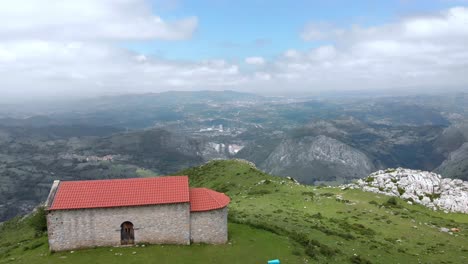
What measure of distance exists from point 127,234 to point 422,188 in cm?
5656

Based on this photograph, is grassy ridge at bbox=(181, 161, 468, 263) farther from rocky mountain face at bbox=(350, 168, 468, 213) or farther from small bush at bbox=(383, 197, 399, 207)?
rocky mountain face at bbox=(350, 168, 468, 213)

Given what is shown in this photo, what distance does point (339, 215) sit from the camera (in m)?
50.0

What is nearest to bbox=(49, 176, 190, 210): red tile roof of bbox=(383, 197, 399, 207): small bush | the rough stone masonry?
the rough stone masonry

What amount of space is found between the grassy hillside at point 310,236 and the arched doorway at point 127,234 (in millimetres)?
1085

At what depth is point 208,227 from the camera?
33.4m

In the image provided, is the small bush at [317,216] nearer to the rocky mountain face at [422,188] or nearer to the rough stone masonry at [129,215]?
the rough stone masonry at [129,215]

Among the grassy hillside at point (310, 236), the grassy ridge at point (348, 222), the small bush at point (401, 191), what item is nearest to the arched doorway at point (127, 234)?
the grassy hillside at point (310, 236)

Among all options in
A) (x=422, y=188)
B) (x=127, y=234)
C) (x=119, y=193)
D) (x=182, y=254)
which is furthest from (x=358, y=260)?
(x=422, y=188)

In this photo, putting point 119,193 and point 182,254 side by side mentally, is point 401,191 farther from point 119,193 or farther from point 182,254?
point 119,193

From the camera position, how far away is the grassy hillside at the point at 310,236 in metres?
31.0

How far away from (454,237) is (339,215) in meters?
13.8

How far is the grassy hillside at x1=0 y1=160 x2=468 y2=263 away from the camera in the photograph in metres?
31.0

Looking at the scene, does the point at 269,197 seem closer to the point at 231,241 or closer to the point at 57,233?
the point at 231,241

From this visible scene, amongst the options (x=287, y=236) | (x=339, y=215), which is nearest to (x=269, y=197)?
(x=339, y=215)
